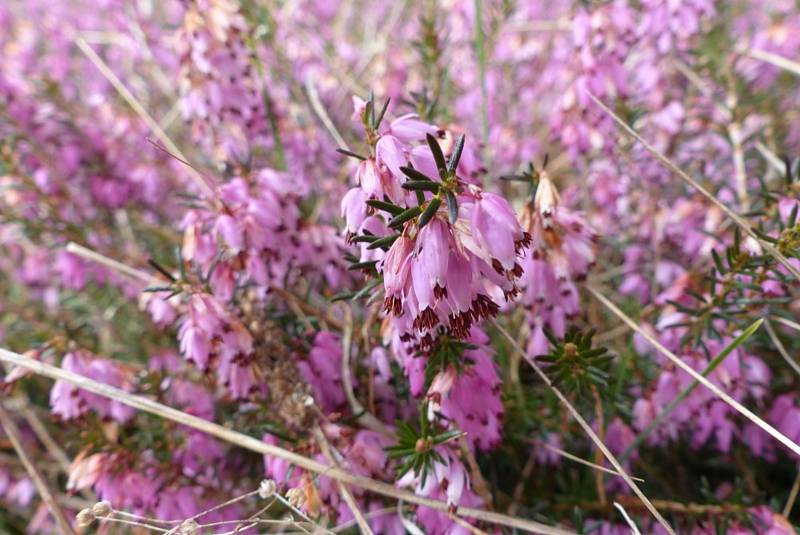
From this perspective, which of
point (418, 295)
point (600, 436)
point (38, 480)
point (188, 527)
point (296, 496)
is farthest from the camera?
point (38, 480)

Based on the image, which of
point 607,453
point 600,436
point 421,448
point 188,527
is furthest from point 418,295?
point 600,436

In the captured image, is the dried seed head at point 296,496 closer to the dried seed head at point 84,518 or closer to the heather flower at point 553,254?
the dried seed head at point 84,518

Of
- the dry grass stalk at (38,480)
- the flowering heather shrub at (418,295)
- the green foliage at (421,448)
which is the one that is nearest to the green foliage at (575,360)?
the flowering heather shrub at (418,295)

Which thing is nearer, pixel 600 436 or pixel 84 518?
pixel 84 518

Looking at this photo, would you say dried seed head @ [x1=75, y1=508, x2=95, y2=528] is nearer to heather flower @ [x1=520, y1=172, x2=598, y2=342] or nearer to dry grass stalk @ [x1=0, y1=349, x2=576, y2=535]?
dry grass stalk @ [x1=0, y1=349, x2=576, y2=535]

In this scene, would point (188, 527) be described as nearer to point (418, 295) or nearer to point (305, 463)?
point (305, 463)

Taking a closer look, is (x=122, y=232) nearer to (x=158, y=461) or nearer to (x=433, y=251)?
(x=158, y=461)

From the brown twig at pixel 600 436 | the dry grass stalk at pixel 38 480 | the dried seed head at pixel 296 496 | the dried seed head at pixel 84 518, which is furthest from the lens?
the dry grass stalk at pixel 38 480

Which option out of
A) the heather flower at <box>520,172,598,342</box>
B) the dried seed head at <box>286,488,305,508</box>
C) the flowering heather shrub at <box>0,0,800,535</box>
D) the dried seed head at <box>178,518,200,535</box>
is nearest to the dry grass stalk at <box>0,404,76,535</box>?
the flowering heather shrub at <box>0,0,800,535</box>
